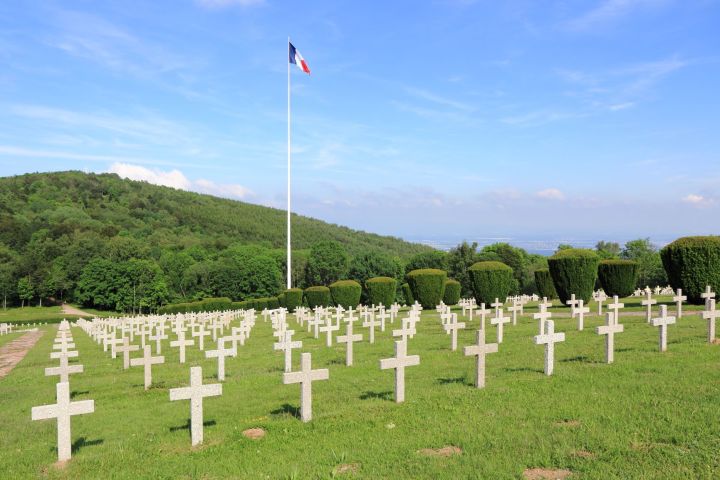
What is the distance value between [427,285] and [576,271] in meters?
8.87

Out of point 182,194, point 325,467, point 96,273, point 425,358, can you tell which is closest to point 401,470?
point 325,467

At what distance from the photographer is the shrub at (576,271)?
73.6 feet

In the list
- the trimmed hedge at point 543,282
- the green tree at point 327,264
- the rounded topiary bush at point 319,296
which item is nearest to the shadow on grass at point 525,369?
the trimmed hedge at point 543,282

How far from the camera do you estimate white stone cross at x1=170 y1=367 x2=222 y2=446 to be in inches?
266

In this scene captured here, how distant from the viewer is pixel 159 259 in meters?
93.1

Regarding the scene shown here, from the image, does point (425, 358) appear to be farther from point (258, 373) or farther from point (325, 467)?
point (325, 467)

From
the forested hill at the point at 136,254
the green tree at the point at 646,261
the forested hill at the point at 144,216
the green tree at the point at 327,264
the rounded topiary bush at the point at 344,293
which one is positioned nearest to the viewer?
the rounded topiary bush at the point at 344,293

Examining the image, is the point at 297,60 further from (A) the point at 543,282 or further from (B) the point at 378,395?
(B) the point at 378,395

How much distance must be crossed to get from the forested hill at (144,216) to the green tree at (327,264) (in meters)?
28.5

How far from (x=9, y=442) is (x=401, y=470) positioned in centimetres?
604

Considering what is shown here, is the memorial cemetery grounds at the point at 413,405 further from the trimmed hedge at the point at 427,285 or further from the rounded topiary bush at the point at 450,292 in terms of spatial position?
the rounded topiary bush at the point at 450,292

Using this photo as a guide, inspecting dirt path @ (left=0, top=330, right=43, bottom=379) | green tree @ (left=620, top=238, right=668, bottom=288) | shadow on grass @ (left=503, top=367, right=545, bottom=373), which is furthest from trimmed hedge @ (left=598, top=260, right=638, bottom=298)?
green tree @ (left=620, top=238, right=668, bottom=288)

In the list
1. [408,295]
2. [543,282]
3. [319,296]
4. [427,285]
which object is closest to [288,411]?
[427,285]

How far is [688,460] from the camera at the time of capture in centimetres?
528
